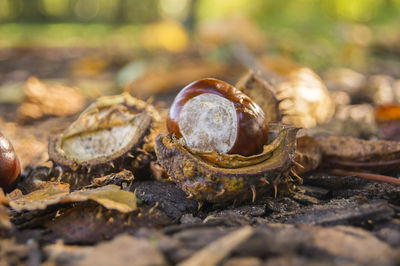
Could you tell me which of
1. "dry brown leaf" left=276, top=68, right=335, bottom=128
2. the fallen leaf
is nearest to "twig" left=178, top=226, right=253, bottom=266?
the fallen leaf

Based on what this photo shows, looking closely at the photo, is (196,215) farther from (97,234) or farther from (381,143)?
(381,143)

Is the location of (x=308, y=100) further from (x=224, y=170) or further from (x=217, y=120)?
(x=224, y=170)

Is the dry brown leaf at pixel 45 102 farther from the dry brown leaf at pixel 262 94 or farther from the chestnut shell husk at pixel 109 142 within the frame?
the dry brown leaf at pixel 262 94

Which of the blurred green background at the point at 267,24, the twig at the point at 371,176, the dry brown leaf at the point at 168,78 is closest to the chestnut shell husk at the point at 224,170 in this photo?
the twig at the point at 371,176

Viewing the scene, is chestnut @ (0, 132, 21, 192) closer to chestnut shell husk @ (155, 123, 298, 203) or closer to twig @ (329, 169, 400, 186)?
chestnut shell husk @ (155, 123, 298, 203)

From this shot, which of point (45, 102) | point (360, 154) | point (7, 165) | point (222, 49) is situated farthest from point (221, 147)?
point (222, 49)

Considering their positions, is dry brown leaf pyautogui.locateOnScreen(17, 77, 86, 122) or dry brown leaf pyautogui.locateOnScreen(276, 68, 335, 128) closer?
dry brown leaf pyautogui.locateOnScreen(276, 68, 335, 128)

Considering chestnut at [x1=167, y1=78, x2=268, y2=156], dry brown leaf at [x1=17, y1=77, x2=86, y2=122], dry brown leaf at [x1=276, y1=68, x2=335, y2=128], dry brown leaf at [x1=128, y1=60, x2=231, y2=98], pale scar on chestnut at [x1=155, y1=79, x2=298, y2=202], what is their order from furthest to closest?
dry brown leaf at [x1=128, y1=60, x2=231, y2=98] < dry brown leaf at [x1=17, y1=77, x2=86, y2=122] < dry brown leaf at [x1=276, y1=68, x2=335, y2=128] < chestnut at [x1=167, y1=78, x2=268, y2=156] < pale scar on chestnut at [x1=155, y1=79, x2=298, y2=202]

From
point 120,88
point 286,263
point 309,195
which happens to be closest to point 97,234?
point 286,263
